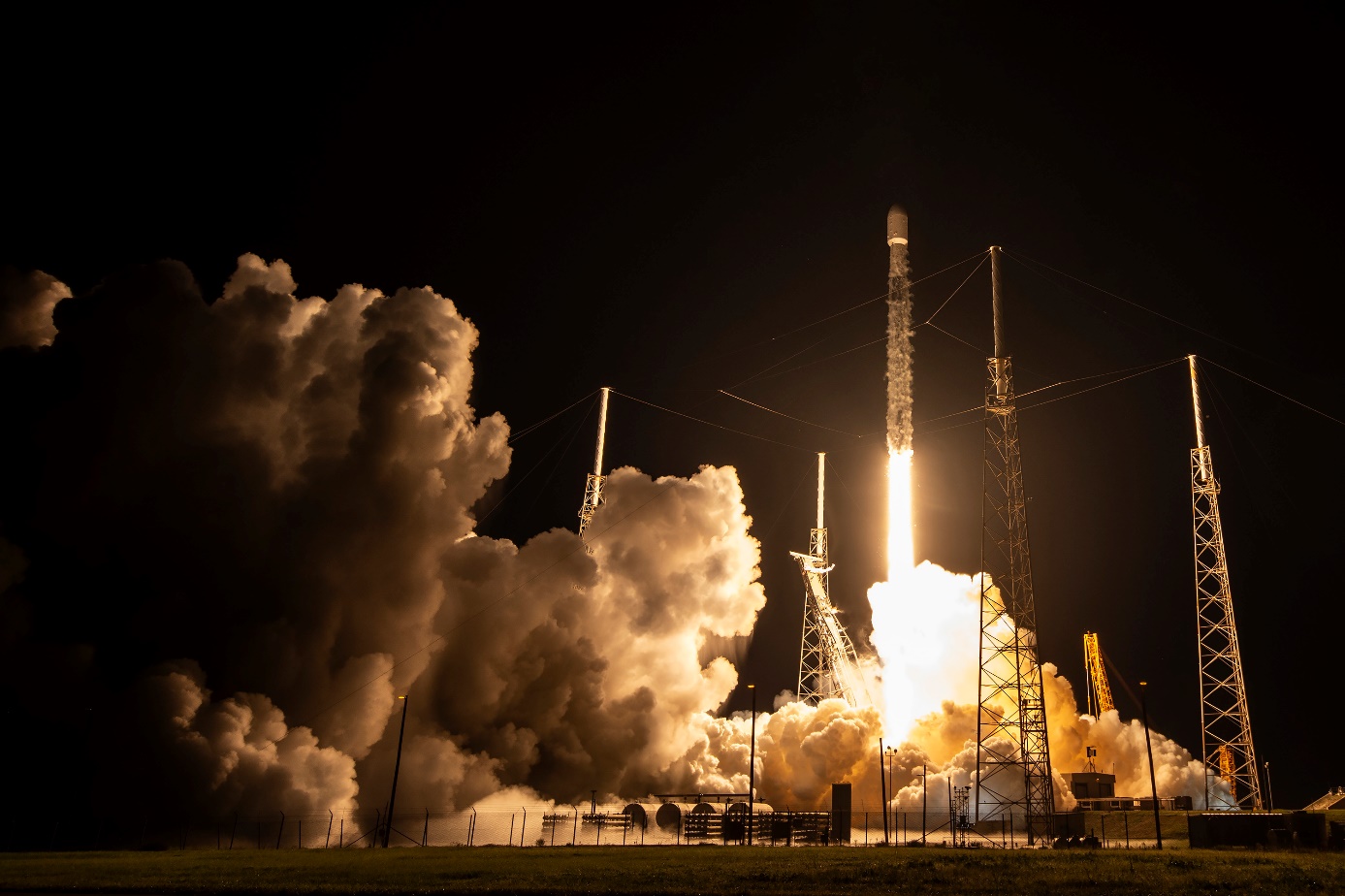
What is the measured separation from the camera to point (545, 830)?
58.0 m

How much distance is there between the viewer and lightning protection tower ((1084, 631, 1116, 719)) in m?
114

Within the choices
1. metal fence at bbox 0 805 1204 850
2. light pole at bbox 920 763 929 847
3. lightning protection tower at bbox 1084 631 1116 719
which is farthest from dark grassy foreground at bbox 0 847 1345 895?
lightning protection tower at bbox 1084 631 1116 719

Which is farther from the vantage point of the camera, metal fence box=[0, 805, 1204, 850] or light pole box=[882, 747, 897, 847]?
light pole box=[882, 747, 897, 847]

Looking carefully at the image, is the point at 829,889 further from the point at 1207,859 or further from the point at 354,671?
the point at 354,671

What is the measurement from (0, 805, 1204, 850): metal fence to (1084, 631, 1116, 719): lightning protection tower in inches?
2181

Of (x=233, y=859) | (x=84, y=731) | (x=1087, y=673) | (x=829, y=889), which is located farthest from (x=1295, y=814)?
(x=1087, y=673)

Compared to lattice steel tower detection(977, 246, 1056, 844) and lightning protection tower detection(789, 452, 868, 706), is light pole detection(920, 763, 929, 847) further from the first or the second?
lightning protection tower detection(789, 452, 868, 706)

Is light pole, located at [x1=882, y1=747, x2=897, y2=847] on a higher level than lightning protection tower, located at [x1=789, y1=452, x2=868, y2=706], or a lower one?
lower

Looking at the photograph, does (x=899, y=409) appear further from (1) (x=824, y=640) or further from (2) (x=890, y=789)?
(2) (x=890, y=789)

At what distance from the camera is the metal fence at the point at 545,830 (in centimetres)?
5012

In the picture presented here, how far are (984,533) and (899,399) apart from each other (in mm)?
22412

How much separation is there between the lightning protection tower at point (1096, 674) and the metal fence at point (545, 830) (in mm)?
55385

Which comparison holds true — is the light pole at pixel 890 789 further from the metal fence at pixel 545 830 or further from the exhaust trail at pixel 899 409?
the exhaust trail at pixel 899 409

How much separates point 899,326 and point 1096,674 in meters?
52.7
